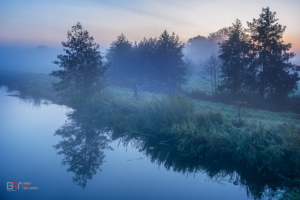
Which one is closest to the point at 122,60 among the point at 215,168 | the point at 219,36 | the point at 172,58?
the point at 172,58

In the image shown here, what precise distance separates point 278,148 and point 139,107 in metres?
7.78

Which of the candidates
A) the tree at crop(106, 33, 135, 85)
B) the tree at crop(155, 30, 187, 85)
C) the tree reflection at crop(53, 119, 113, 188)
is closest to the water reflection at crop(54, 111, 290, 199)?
the tree reflection at crop(53, 119, 113, 188)

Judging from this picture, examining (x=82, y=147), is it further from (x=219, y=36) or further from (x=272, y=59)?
(x=219, y=36)

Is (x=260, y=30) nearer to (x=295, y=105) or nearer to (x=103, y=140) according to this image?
(x=295, y=105)

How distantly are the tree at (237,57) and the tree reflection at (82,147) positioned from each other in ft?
60.1

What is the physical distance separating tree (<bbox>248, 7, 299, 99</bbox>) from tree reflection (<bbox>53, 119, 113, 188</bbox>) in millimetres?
19528

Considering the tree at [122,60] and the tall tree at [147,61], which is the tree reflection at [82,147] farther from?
the tree at [122,60]

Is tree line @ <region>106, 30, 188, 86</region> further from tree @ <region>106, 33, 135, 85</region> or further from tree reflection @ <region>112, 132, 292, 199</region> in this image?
tree reflection @ <region>112, 132, 292, 199</region>

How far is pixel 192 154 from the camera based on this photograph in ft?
26.5

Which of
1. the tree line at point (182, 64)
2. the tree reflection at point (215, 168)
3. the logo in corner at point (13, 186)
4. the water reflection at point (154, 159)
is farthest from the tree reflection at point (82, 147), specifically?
the tree line at point (182, 64)

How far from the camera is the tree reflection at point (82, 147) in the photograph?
7193 millimetres

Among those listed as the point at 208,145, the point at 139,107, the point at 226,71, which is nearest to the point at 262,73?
the point at 226,71

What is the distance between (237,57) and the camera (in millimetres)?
23172

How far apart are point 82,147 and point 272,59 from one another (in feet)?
71.8
